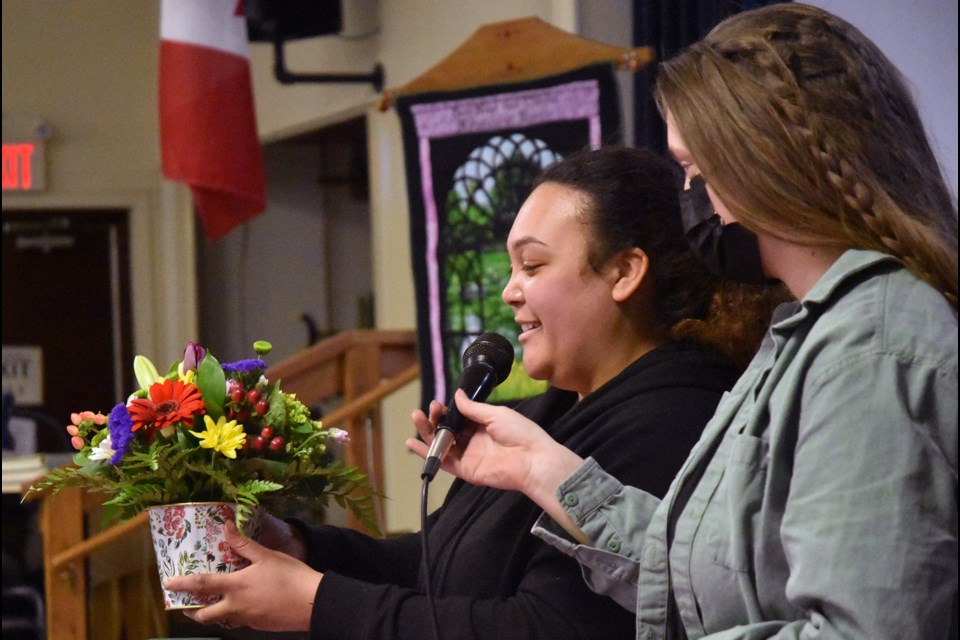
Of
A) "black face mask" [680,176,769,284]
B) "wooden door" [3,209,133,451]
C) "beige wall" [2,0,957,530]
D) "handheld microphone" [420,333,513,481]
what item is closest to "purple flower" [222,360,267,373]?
"handheld microphone" [420,333,513,481]

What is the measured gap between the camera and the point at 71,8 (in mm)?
6336

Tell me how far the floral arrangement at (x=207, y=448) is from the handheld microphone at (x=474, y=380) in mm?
143

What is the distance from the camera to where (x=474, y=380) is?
1.43m

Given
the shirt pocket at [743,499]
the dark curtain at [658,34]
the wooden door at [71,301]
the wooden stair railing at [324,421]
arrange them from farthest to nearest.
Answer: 1. the wooden door at [71,301]
2. the wooden stair railing at [324,421]
3. the dark curtain at [658,34]
4. the shirt pocket at [743,499]

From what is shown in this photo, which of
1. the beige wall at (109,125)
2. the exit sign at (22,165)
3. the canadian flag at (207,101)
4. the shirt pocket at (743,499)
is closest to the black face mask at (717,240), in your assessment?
the shirt pocket at (743,499)

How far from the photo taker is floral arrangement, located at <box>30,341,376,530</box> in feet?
4.41

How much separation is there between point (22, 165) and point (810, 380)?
19.6 ft

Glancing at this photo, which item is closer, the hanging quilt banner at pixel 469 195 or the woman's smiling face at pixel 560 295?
the woman's smiling face at pixel 560 295

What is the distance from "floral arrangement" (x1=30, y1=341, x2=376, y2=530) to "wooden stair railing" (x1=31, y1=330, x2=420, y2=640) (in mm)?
1454

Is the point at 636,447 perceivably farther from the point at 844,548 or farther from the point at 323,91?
the point at 323,91

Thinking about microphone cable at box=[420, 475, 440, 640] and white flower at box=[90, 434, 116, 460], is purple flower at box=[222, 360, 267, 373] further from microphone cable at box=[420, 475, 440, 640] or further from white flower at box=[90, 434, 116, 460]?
microphone cable at box=[420, 475, 440, 640]

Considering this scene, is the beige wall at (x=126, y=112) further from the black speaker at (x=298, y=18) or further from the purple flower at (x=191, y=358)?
the purple flower at (x=191, y=358)

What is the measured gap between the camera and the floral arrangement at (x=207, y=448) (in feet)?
4.41

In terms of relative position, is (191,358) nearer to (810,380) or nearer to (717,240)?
(717,240)
